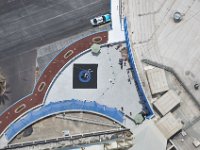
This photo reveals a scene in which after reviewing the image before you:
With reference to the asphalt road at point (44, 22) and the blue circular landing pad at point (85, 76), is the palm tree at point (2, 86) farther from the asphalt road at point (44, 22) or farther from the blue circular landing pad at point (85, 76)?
the blue circular landing pad at point (85, 76)

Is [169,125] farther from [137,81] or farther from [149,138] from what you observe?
[137,81]

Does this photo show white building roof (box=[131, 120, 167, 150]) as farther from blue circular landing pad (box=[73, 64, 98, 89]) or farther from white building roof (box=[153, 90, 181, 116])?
blue circular landing pad (box=[73, 64, 98, 89])

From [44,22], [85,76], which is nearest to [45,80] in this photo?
A: [85,76]

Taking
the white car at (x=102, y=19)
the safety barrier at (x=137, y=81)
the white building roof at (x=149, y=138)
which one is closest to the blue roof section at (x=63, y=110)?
the white building roof at (x=149, y=138)

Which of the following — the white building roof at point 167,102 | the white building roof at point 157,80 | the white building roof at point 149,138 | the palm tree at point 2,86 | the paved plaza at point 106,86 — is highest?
the palm tree at point 2,86

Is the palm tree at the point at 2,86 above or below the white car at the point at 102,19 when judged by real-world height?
below
